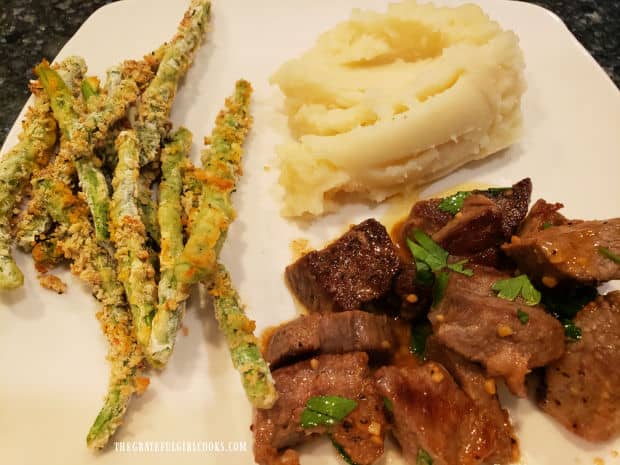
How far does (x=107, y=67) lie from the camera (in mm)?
4340

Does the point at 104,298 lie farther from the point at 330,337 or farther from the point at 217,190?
the point at 330,337

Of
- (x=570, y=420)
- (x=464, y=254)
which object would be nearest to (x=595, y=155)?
(x=464, y=254)

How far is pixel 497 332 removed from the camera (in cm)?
304

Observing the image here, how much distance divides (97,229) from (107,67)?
66.3 inches

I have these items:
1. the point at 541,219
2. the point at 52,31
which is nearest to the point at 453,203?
the point at 541,219

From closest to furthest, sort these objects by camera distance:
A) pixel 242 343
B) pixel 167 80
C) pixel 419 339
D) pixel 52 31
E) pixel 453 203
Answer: pixel 242 343
pixel 419 339
pixel 453 203
pixel 167 80
pixel 52 31

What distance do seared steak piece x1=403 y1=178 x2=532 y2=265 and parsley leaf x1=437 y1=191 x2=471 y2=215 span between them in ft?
0.09

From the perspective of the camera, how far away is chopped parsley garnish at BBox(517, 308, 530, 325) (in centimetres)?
302

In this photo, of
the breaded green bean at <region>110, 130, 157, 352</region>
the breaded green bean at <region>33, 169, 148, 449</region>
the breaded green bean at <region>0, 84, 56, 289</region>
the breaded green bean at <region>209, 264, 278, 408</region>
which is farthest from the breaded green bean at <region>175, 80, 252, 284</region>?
the breaded green bean at <region>0, 84, 56, 289</region>

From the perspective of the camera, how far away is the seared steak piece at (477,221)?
350 cm

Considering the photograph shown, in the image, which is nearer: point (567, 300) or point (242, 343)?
point (242, 343)

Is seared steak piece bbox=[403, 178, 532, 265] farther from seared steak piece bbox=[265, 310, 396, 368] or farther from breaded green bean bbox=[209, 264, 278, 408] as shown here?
breaded green bean bbox=[209, 264, 278, 408]

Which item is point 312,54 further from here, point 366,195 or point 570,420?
point 570,420

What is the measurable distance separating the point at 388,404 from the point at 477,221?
132 centimetres
